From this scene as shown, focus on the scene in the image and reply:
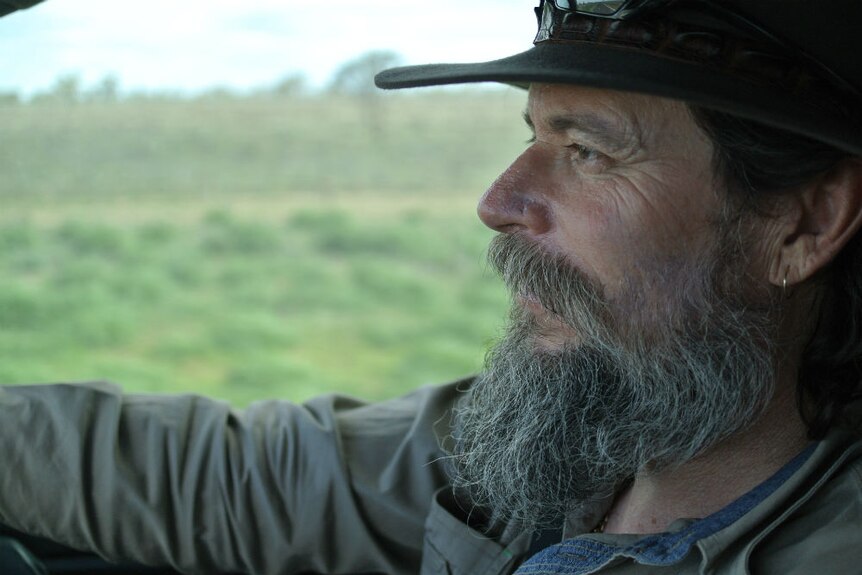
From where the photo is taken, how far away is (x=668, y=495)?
1720 mm

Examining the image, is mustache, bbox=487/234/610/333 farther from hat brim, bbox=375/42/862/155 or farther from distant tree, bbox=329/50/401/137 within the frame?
distant tree, bbox=329/50/401/137

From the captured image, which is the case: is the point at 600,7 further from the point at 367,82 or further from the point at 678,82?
the point at 367,82

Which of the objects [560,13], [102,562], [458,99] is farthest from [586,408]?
[458,99]

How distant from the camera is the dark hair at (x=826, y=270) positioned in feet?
4.99

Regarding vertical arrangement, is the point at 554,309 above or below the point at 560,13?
below

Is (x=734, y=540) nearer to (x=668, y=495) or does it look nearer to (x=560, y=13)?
(x=668, y=495)

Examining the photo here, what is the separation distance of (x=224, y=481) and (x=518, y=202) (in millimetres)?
855

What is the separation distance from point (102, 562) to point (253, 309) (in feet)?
6.00

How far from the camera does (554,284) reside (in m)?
1.63

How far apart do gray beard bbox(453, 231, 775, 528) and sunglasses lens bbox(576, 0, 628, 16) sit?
39 cm

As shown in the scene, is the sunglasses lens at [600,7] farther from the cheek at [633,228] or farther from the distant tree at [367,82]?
the distant tree at [367,82]

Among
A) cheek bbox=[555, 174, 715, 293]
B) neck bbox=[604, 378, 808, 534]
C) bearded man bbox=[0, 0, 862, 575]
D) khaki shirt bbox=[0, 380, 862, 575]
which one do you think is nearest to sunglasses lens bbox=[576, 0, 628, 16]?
bearded man bbox=[0, 0, 862, 575]

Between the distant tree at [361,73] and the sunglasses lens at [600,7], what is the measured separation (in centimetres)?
163

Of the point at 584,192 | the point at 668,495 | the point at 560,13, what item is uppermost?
the point at 560,13
